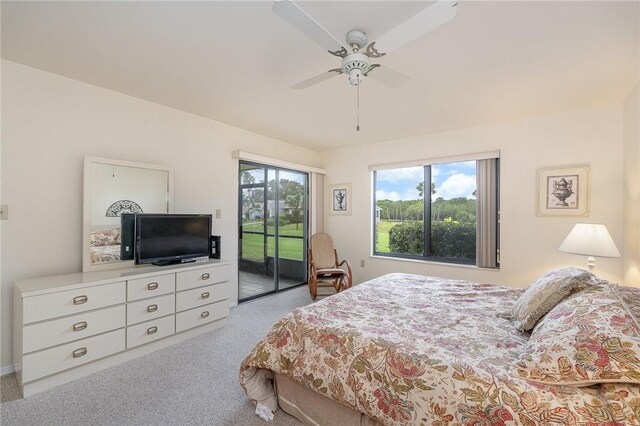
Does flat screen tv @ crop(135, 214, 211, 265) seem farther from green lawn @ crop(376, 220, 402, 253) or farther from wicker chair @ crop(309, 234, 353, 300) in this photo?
green lawn @ crop(376, 220, 402, 253)

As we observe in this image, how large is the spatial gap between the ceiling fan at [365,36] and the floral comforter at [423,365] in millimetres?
1616

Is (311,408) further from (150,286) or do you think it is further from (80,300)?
(80,300)

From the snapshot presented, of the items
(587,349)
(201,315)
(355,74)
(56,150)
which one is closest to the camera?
(587,349)

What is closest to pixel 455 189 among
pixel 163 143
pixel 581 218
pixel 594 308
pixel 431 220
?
pixel 431 220

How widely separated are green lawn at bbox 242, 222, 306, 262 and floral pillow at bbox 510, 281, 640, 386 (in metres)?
3.58

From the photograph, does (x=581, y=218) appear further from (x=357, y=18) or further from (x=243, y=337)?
(x=243, y=337)

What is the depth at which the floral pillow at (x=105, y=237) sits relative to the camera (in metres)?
2.69

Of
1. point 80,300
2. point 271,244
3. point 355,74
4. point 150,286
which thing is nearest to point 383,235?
point 271,244

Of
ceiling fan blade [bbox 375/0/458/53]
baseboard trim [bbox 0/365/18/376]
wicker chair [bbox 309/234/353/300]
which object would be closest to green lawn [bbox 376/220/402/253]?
wicker chair [bbox 309/234/353/300]

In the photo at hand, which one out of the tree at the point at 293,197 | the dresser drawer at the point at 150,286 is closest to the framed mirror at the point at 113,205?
the dresser drawer at the point at 150,286

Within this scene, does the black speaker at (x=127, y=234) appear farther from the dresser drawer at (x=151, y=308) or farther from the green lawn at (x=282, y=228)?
the green lawn at (x=282, y=228)

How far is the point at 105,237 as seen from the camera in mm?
2748

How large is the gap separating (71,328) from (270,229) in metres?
2.73

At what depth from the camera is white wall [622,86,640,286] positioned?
8.46ft
